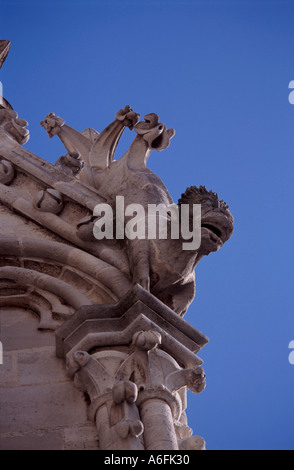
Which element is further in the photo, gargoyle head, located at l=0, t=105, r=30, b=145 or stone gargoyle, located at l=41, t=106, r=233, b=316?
gargoyle head, located at l=0, t=105, r=30, b=145

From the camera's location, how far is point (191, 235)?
21.5 feet

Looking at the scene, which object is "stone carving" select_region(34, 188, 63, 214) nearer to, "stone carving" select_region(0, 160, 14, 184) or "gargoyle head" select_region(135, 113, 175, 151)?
"stone carving" select_region(0, 160, 14, 184)

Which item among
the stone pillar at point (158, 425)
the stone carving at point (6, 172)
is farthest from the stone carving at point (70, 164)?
the stone pillar at point (158, 425)

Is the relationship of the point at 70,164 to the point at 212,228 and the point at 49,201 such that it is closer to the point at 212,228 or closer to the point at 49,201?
the point at 49,201

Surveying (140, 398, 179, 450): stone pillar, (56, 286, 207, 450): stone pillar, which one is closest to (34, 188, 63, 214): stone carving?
(56, 286, 207, 450): stone pillar

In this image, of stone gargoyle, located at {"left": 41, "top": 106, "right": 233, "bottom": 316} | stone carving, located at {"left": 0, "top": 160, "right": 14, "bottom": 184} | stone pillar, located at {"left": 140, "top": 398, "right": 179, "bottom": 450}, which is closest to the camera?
stone pillar, located at {"left": 140, "top": 398, "right": 179, "bottom": 450}

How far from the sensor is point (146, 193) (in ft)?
24.1

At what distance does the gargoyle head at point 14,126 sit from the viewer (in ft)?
29.9

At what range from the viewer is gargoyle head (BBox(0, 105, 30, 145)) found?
9.11 meters

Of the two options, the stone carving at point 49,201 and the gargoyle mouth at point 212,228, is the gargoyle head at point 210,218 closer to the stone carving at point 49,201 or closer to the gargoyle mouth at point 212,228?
the gargoyle mouth at point 212,228

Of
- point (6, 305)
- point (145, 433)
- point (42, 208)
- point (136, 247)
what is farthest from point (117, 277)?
point (145, 433)

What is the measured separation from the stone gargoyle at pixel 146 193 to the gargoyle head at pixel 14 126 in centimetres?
40

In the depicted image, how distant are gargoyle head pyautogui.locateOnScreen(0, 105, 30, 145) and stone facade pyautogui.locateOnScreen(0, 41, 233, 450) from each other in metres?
0.24
